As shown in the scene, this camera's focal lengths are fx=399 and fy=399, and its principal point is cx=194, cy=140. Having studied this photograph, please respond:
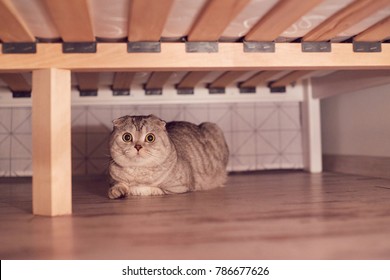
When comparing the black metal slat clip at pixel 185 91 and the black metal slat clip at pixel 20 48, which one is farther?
the black metal slat clip at pixel 185 91

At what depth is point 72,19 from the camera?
118cm

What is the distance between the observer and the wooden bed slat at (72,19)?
1.08 m

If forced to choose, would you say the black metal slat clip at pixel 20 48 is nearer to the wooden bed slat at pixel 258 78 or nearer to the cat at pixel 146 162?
the cat at pixel 146 162

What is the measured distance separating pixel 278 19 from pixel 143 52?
49 centimetres

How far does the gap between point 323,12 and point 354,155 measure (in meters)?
1.74

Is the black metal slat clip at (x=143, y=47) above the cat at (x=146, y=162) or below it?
above

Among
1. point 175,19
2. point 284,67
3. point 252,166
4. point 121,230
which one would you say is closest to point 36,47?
point 175,19

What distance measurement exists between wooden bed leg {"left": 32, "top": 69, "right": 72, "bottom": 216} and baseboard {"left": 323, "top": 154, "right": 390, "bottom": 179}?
192cm

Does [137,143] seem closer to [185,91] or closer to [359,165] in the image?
[185,91]

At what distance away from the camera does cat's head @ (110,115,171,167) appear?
188 cm

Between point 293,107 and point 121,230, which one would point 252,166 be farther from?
point 121,230

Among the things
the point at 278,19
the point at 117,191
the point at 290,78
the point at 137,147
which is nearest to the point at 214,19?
the point at 278,19

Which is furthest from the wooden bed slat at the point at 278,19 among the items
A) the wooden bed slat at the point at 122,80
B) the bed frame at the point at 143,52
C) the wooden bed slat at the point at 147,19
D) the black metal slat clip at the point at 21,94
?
the black metal slat clip at the point at 21,94

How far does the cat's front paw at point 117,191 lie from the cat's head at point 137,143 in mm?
107
